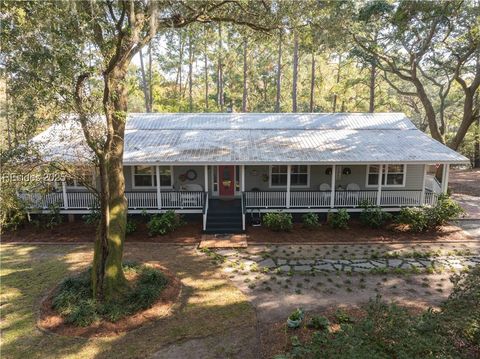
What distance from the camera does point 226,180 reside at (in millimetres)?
16547

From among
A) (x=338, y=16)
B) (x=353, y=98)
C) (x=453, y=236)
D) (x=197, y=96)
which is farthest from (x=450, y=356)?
(x=197, y=96)

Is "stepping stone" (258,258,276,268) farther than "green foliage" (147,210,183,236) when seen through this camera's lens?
No

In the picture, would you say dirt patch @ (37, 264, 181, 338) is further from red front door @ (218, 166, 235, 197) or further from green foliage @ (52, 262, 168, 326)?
red front door @ (218, 166, 235, 197)

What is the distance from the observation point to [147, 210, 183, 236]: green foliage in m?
13.6

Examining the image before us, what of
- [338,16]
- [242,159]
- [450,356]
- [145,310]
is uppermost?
[338,16]

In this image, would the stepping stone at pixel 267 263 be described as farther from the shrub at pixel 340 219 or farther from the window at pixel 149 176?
the window at pixel 149 176

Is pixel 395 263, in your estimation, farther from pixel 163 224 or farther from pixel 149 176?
pixel 149 176

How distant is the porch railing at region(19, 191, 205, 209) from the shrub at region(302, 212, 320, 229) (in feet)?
14.4

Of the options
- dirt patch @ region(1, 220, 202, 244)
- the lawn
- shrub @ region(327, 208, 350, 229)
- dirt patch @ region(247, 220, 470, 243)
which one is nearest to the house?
shrub @ region(327, 208, 350, 229)

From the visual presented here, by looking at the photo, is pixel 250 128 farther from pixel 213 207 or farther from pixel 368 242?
pixel 368 242

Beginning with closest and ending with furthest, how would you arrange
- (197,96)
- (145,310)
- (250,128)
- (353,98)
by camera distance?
(145,310) → (250,128) → (353,98) → (197,96)

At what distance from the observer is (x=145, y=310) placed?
8367 mm

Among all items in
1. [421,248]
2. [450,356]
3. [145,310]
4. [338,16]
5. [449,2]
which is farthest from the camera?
[449,2]

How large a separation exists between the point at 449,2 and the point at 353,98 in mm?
20812
